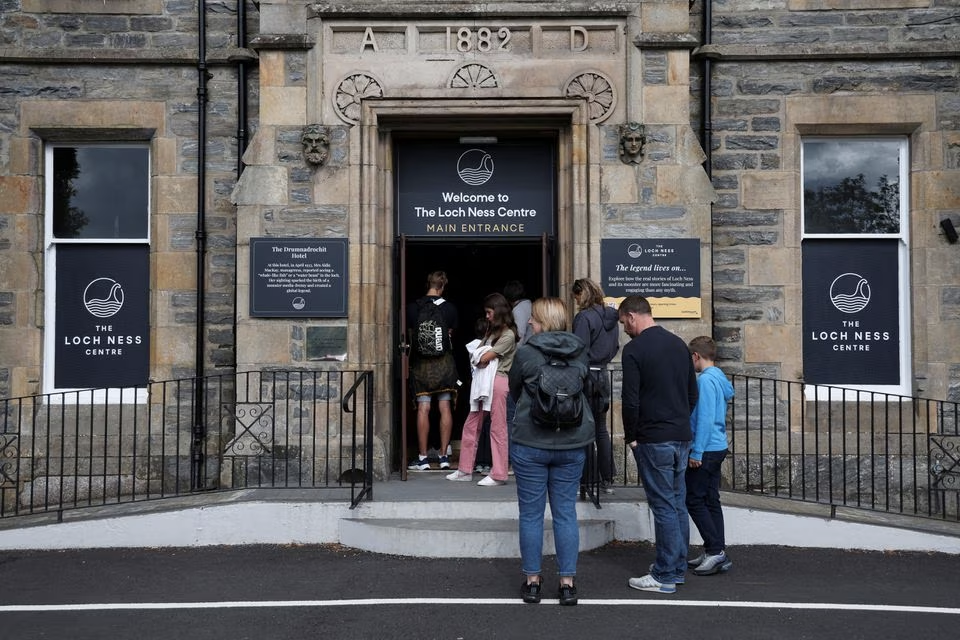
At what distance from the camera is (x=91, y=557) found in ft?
24.8

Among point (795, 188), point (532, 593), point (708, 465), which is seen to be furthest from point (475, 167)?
point (532, 593)

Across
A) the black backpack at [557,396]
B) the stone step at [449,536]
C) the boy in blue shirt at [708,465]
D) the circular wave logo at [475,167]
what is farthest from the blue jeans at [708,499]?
the circular wave logo at [475,167]

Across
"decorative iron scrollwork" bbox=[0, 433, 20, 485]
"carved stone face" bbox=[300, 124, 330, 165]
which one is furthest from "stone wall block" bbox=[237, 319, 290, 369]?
"decorative iron scrollwork" bbox=[0, 433, 20, 485]

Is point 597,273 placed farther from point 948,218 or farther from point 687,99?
point 948,218

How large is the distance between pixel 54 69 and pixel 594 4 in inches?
211

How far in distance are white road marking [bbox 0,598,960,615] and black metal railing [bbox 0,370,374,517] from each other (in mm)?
2059

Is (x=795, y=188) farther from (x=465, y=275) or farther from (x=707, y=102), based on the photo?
(x=465, y=275)

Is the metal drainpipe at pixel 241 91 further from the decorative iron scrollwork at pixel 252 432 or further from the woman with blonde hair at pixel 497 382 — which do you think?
the woman with blonde hair at pixel 497 382

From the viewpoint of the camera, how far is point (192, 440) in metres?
9.78

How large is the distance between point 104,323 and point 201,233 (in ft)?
4.73

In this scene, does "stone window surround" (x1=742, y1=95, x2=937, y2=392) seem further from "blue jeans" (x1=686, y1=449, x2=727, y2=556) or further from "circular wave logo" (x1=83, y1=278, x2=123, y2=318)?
"circular wave logo" (x1=83, y1=278, x2=123, y2=318)

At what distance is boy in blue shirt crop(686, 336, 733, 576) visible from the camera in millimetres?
6637

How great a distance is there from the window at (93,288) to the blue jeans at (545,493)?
221 inches

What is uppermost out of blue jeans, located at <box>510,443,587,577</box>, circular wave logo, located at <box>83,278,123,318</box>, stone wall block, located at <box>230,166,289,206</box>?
stone wall block, located at <box>230,166,289,206</box>
